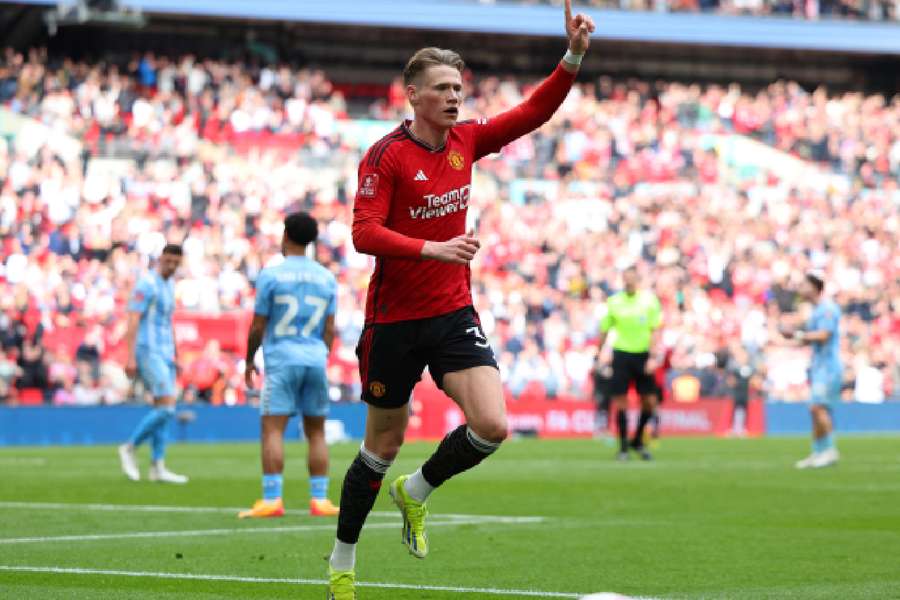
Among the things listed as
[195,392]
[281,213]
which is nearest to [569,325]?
[281,213]

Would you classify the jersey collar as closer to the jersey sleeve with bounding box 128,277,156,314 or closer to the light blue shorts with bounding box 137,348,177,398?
the jersey sleeve with bounding box 128,277,156,314

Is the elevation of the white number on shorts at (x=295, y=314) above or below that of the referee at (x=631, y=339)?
above

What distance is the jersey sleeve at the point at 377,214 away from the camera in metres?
7.09

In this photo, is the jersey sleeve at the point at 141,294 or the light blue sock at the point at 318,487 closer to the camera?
the light blue sock at the point at 318,487

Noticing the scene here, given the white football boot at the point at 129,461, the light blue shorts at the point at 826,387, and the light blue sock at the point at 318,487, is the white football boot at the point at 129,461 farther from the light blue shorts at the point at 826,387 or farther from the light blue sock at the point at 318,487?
the light blue shorts at the point at 826,387

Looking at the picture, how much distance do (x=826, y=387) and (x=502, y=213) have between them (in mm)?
18298

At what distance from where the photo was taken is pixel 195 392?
30078 millimetres

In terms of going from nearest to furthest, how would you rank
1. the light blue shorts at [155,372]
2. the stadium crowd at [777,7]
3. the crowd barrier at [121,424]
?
the light blue shorts at [155,372] < the crowd barrier at [121,424] < the stadium crowd at [777,7]

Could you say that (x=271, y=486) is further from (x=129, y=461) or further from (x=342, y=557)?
(x=129, y=461)

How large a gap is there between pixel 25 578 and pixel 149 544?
2.02m

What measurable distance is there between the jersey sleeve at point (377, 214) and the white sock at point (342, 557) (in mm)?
1308

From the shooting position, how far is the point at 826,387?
2030 centimetres

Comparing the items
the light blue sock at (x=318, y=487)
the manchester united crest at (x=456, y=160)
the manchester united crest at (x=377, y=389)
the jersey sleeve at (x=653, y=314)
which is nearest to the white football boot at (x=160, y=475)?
the light blue sock at (x=318, y=487)

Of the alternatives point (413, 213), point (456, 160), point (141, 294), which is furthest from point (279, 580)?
point (141, 294)
